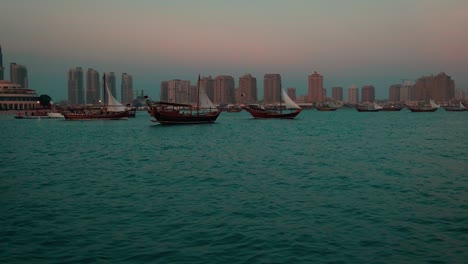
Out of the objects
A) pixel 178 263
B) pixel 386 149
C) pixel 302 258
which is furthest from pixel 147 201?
pixel 386 149

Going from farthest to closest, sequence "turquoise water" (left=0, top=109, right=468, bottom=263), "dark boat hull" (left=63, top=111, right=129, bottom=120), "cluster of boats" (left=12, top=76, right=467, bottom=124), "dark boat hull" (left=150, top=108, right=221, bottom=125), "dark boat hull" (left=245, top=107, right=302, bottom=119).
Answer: "dark boat hull" (left=245, top=107, right=302, bottom=119)
"dark boat hull" (left=63, top=111, right=129, bottom=120)
"cluster of boats" (left=12, top=76, right=467, bottom=124)
"dark boat hull" (left=150, top=108, right=221, bottom=125)
"turquoise water" (left=0, top=109, right=468, bottom=263)

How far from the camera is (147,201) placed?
15.1 m

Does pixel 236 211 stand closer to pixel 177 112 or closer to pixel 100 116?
pixel 177 112

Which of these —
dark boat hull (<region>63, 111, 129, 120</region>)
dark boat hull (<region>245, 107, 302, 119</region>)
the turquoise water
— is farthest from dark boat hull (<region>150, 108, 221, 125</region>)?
the turquoise water

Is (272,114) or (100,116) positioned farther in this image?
(272,114)

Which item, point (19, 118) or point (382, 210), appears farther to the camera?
point (19, 118)

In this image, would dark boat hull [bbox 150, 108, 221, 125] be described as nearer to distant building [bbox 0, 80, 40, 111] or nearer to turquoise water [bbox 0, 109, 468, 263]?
turquoise water [bbox 0, 109, 468, 263]

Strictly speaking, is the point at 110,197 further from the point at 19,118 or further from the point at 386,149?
the point at 19,118

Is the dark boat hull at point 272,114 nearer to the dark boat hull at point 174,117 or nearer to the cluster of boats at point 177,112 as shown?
the cluster of boats at point 177,112

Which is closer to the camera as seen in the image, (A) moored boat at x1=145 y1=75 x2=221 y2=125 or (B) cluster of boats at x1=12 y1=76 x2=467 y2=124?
(A) moored boat at x1=145 y1=75 x2=221 y2=125

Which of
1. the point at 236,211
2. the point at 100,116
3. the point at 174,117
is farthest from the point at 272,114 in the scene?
the point at 236,211

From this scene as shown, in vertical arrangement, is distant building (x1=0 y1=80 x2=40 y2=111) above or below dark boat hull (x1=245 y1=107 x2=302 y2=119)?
above

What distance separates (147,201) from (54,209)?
2.99 meters

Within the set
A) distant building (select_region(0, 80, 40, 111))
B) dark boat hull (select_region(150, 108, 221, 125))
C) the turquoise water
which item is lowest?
the turquoise water
